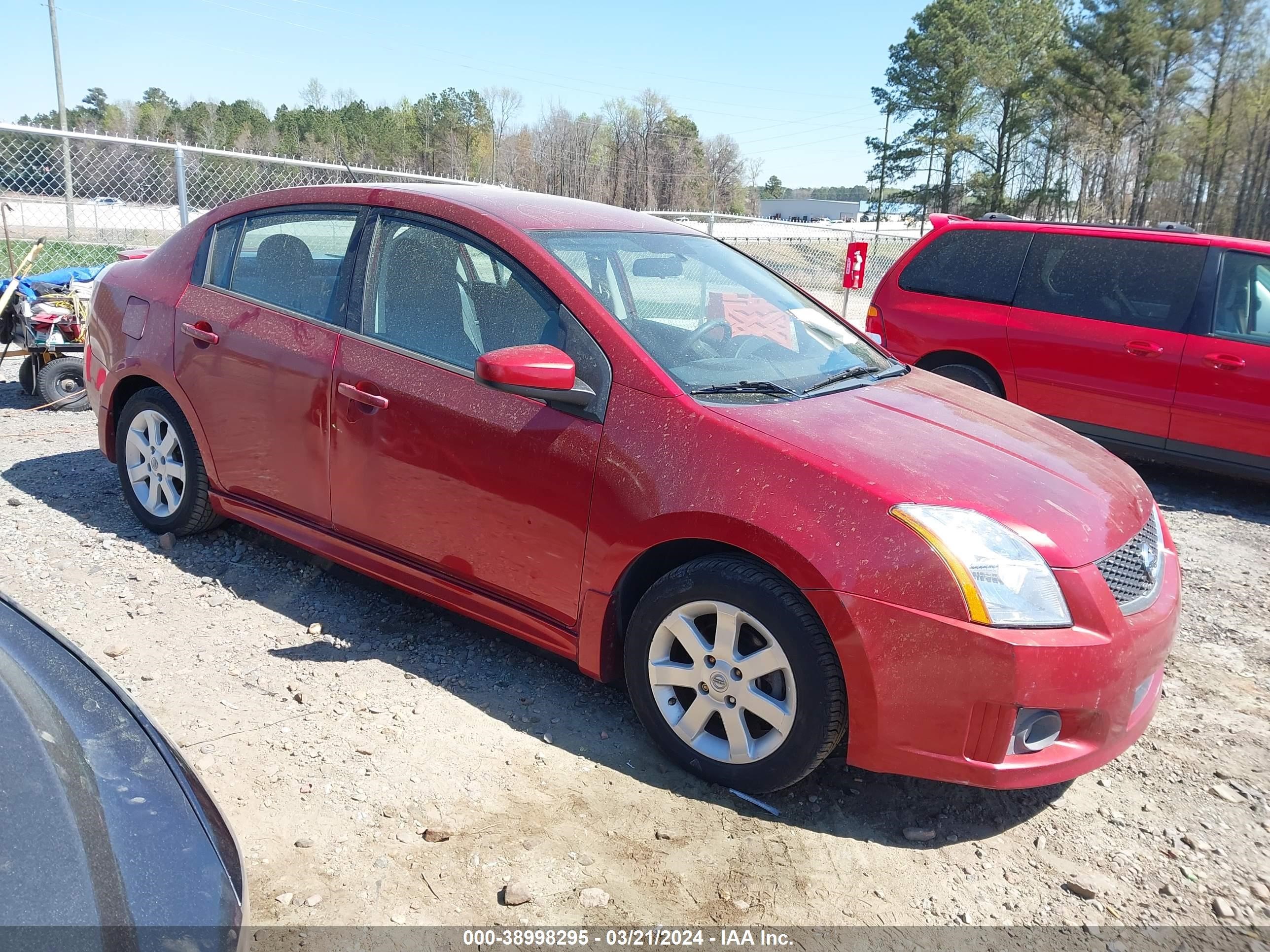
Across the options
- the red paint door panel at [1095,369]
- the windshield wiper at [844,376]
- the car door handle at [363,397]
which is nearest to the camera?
the windshield wiper at [844,376]

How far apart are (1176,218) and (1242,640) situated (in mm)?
36345

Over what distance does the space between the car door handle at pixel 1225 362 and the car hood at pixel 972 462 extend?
3435 mm

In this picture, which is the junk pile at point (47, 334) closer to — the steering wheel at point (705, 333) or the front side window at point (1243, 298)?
the steering wheel at point (705, 333)

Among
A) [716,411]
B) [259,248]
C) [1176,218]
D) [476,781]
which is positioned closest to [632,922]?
[476,781]

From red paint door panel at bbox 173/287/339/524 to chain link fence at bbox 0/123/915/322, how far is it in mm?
2624

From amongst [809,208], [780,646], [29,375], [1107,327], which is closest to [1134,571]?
[780,646]

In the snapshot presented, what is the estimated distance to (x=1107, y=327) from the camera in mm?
6535

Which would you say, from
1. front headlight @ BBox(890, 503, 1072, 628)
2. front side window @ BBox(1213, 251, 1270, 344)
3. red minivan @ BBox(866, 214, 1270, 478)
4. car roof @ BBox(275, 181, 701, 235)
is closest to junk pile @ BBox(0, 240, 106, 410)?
car roof @ BBox(275, 181, 701, 235)

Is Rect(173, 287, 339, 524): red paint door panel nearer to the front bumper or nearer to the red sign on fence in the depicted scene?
the front bumper

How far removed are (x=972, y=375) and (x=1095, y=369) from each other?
2.96 ft

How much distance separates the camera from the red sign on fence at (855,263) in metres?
12.4

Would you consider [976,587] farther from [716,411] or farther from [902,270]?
[902,270]

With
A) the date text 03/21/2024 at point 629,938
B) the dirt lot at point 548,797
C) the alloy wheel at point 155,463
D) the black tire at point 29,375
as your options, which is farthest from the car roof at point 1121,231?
the black tire at point 29,375

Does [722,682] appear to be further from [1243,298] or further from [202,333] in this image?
[1243,298]
